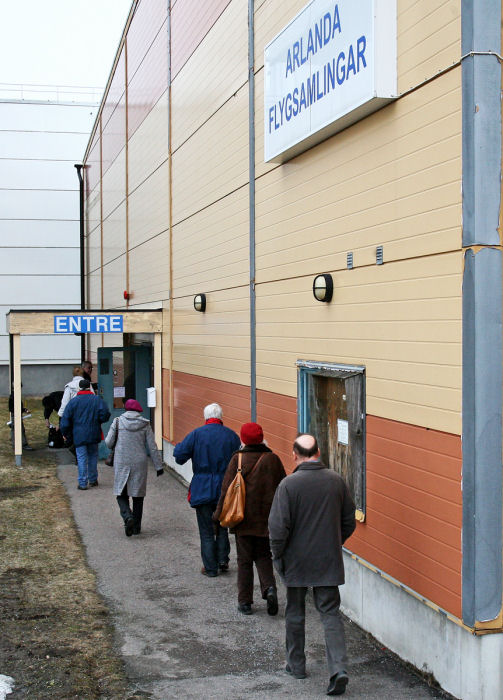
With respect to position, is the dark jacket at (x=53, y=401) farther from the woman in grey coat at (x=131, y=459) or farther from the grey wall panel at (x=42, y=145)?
the grey wall panel at (x=42, y=145)

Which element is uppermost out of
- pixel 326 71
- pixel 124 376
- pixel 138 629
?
pixel 326 71

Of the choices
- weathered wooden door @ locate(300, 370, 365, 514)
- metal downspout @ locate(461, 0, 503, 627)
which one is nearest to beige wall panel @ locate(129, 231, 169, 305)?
weathered wooden door @ locate(300, 370, 365, 514)

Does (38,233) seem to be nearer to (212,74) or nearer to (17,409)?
(17,409)

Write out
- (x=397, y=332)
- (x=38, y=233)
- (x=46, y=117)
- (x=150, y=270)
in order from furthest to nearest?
(x=38, y=233)
(x=46, y=117)
(x=150, y=270)
(x=397, y=332)

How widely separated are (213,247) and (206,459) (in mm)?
4474

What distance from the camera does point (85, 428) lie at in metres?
13.0

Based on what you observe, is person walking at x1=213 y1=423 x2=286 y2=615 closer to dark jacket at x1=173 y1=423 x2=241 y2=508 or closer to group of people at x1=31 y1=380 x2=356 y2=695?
group of people at x1=31 y1=380 x2=356 y2=695

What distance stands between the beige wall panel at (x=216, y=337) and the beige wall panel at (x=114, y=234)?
7011 mm

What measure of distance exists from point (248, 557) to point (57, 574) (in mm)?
2320

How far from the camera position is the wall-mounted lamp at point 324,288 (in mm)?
7145

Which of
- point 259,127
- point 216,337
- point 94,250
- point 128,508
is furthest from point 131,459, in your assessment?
point 94,250

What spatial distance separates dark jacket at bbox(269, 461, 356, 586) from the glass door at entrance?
35.8 feet

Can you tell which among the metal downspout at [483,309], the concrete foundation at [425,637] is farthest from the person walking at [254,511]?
the metal downspout at [483,309]

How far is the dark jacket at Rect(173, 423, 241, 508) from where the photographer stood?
8.05 m
